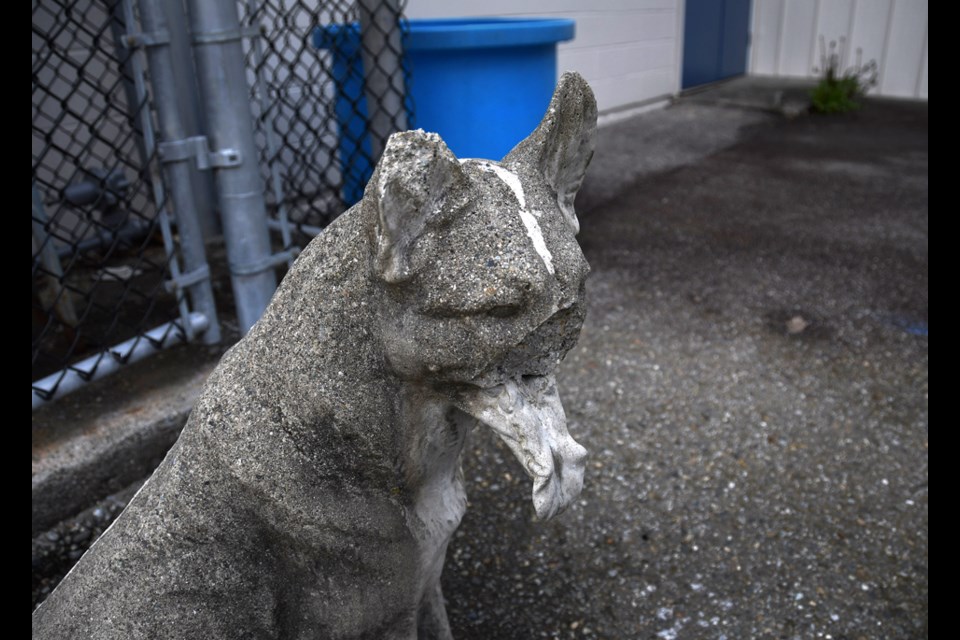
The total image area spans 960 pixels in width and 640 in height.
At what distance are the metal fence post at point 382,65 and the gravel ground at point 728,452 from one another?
113cm

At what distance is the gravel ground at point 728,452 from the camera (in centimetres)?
199

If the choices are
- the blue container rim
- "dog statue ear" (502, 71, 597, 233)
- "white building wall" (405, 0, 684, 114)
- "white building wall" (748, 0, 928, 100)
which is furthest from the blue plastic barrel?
"white building wall" (748, 0, 928, 100)

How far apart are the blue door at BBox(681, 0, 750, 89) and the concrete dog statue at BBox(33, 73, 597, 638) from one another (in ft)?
22.4

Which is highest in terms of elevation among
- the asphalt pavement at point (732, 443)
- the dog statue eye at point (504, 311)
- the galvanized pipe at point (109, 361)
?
the dog statue eye at point (504, 311)

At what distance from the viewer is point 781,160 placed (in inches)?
221

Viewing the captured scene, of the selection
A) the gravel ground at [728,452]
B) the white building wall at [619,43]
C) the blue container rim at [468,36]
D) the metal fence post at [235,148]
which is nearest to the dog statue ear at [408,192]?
the gravel ground at [728,452]

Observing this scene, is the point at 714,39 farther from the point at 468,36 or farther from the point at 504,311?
the point at 504,311

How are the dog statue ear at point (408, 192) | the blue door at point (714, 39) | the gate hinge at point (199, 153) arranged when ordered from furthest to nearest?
the blue door at point (714, 39) < the gate hinge at point (199, 153) < the dog statue ear at point (408, 192)

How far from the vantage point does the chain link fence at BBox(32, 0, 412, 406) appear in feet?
7.68

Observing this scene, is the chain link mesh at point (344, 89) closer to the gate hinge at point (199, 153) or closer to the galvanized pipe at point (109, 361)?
the gate hinge at point (199, 153)

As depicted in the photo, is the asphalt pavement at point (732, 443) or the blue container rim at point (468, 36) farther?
the blue container rim at point (468, 36)

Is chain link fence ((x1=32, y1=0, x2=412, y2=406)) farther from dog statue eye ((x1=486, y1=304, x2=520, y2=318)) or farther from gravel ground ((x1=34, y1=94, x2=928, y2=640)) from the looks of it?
dog statue eye ((x1=486, y1=304, x2=520, y2=318))

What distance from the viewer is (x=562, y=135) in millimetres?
1090
